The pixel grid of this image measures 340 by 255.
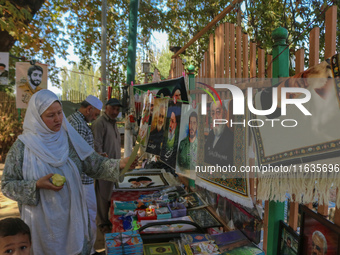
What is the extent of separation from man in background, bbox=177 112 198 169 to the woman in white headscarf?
1.98 ft

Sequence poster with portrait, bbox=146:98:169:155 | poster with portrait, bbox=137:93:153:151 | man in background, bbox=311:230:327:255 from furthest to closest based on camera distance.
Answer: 1. poster with portrait, bbox=137:93:153:151
2. poster with portrait, bbox=146:98:169:155
3. man in background, bbox=311:230:327:255

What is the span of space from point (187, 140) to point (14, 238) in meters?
1.43

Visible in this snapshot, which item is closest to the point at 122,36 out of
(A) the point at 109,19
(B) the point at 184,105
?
(A) the point at 109,19

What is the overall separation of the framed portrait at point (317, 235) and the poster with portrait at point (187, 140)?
0.95 m

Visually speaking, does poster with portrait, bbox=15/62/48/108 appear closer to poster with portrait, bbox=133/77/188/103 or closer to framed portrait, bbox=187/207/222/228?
poster with portrait, bbox=133/77/188/103

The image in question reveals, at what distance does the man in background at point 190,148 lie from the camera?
7.59 ft

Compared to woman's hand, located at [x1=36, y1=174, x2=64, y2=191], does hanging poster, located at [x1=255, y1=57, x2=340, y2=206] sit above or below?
above

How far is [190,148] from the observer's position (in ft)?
7.80

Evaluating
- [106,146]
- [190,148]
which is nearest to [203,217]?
A: [190,148]

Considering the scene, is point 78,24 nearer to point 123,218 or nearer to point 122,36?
point 122,36

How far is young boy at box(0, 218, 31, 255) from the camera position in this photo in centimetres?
156

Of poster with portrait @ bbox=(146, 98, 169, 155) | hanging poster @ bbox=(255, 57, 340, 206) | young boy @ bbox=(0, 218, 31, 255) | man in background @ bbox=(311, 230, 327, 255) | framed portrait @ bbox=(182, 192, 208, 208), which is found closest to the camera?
hanging poster @ bbox=(255, 57, 340, 206)

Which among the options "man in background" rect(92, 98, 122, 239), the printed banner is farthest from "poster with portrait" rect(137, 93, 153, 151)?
the printed banner

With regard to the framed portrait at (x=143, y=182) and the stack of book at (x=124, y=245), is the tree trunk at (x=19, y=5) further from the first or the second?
the stack of book at (x=124, y=245)
